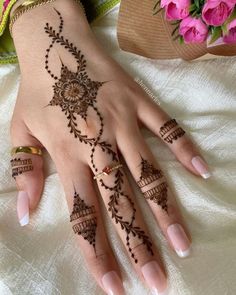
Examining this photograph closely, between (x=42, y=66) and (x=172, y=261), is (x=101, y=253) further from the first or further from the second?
(x=42, y=66)

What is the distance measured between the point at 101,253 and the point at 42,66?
34cm

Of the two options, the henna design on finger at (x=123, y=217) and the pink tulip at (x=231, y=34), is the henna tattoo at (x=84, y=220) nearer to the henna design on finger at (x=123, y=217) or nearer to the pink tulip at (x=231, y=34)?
the henna design on finger at (x=123, y=217)

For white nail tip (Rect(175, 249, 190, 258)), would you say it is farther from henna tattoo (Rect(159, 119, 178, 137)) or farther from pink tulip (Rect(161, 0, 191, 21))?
pink tulip (Rect(161, 0, 191, 21))

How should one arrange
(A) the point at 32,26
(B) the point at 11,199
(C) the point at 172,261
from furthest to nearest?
(A) the point at 32,26
(B) the point at 11,199
(C) the point at 172,261

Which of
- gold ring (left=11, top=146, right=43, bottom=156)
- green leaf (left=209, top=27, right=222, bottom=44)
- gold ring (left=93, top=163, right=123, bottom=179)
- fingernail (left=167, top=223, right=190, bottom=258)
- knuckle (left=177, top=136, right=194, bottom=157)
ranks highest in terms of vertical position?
green leaf (left=209, top=27, right=222, bottom=44)

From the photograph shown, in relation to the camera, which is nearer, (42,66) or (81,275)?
(81,275)

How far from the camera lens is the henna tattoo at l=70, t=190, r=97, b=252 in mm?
588

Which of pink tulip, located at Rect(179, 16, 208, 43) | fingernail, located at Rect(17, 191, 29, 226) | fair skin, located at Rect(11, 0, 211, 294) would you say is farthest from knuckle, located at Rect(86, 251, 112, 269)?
pink tulip, located at Rect(179, 16, 208, 43)

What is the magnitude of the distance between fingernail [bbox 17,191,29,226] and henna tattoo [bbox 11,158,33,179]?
1.7 inches

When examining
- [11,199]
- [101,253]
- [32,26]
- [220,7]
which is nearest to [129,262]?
[101,253]

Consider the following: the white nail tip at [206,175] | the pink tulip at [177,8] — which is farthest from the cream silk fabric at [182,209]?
the pink tulip at [177,8]

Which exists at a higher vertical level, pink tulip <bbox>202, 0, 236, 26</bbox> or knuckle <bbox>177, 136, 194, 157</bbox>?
pink tulip <bbox>202, 0, 236, 26</bbox>

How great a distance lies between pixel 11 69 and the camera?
823 mm

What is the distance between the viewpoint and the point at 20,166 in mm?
671
